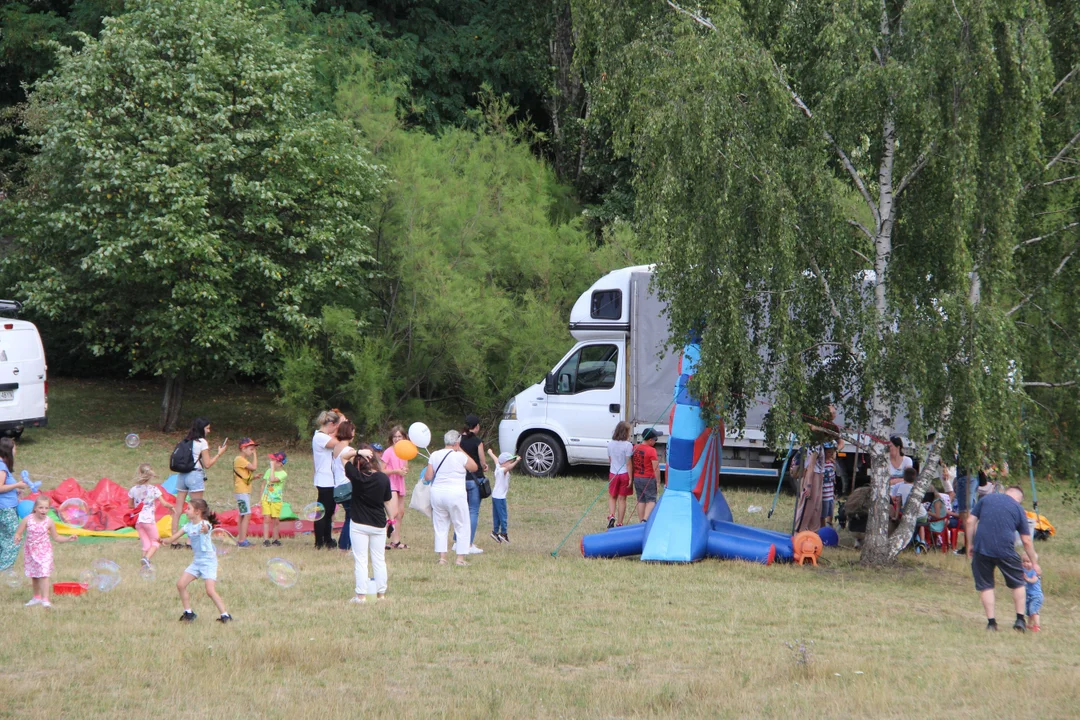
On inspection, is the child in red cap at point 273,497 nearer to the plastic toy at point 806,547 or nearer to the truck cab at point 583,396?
the plastic toy at point 806,547

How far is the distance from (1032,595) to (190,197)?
15.6 meters

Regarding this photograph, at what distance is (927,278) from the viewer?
1205cm

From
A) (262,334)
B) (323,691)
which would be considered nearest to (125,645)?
(323,691)

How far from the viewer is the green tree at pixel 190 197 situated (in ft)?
65.5

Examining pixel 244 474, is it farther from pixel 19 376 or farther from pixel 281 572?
pixel 19 376

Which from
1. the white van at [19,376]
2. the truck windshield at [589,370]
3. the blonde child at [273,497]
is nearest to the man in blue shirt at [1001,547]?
the blonde child at [273,497]

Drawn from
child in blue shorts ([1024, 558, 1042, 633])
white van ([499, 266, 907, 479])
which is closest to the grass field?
child in blue shorts ([1024, 558, 1042, 633])

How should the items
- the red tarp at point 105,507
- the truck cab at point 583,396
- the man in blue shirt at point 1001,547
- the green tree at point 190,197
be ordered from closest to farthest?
1. the man in blue shirt at point 1001,547
2. the red tarp at point 105,507
3. the truck cab at point 583,396
4. the green tree at point 190,197

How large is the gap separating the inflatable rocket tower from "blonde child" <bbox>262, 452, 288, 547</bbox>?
3588 millimetres

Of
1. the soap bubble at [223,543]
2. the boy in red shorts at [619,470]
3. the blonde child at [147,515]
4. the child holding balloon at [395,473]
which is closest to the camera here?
the blonde child at [147,515]

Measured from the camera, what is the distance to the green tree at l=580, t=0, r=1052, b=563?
11.0 m

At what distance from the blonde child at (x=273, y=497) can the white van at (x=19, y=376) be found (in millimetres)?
7431

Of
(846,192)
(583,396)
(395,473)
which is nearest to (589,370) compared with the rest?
(583,396)

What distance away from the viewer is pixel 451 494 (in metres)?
11.5
